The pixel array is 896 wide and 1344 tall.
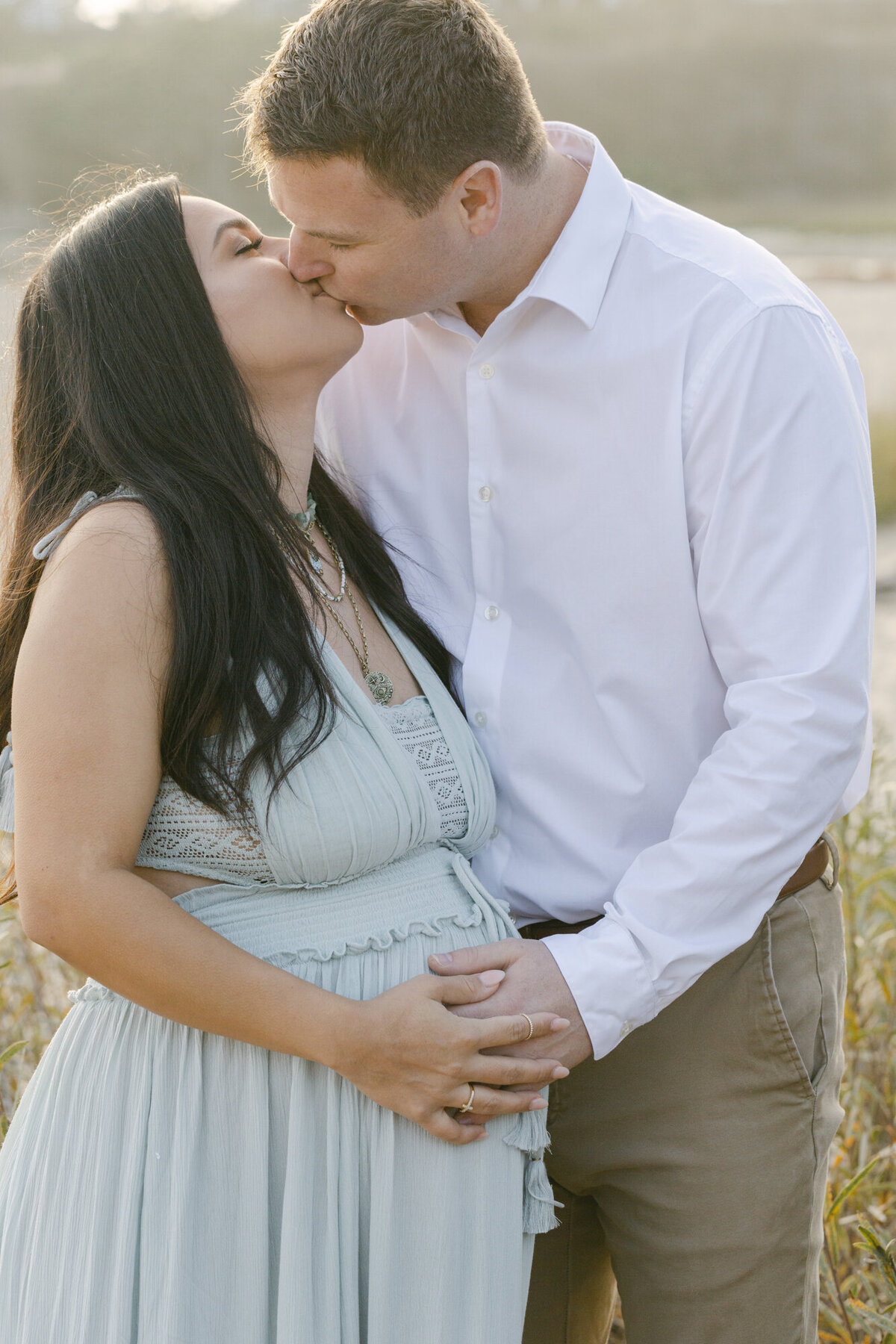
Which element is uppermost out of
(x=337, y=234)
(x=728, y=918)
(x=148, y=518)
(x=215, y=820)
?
(x=337, y=234)

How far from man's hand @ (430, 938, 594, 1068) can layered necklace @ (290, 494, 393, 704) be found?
36 centimetres

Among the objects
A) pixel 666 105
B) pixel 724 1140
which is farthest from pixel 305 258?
pixel 666 105

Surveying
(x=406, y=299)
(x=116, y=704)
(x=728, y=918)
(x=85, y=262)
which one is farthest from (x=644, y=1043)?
(x=85, y=262)

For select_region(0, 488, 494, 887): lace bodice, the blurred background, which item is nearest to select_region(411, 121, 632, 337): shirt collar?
select_region(0, 488, 494, 887): lace bodice

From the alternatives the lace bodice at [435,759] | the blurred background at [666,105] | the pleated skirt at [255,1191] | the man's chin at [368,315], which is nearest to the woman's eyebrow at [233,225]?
the man's chin at [368,315]

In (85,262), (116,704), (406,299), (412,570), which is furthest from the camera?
(412,570)

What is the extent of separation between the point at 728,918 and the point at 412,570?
685 millimetres

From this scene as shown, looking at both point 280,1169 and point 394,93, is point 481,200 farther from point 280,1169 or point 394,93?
point 280,1169

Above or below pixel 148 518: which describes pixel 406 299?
above

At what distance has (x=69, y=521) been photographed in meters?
1.49

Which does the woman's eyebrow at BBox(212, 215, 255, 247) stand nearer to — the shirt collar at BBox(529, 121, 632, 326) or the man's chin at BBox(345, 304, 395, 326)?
the man's chin at BBox(345, 304, 395, 326)

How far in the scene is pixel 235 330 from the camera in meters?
1.61

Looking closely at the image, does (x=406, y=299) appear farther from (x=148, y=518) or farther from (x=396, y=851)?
(x=396, y=851)

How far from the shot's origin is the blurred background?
17.4 meters
